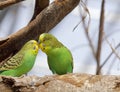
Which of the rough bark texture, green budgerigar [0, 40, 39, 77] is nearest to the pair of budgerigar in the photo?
green budgerigar [0, 40, 39, 77]

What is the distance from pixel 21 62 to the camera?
83cm

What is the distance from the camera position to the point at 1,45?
829mm

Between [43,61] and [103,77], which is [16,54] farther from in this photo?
[43,61]

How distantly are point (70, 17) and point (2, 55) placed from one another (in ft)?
2.49

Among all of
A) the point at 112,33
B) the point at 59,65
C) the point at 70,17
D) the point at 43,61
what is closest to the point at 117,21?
the point at 112,33

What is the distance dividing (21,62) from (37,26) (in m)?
0.09

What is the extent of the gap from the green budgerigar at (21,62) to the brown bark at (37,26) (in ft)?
0.09

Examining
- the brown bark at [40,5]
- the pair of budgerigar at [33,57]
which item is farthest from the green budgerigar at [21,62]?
the brown bark at [40,5]

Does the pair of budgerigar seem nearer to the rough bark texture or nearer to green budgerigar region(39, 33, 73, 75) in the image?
green budgerigar region(39, 33, 73, 75)

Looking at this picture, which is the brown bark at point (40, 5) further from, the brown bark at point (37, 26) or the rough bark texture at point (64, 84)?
the rough bark texture at point (64, 84)

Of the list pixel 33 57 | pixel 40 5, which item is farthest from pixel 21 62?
pixel 40 5

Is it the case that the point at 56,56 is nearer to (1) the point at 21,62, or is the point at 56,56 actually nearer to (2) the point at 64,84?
(1) the point at 21,62

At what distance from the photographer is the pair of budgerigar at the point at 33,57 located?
806 mm

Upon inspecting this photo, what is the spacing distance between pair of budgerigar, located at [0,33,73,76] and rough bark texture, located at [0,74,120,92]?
0.43 ft
